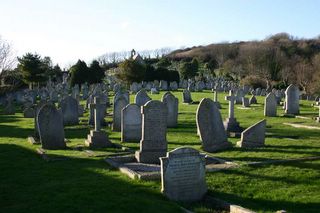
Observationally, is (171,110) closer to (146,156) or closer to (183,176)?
(146,156)

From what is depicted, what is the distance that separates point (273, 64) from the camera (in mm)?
73312

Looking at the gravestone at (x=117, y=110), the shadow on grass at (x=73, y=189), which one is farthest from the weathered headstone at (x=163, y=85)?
the shadow on grass at (x=73, y=189)

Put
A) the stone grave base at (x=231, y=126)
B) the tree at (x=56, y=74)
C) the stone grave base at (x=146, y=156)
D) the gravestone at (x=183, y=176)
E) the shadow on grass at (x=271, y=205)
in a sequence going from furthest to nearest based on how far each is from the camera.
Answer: the tree at (x=56, y=74) < the stone grave base at (x=231, y=126) < the stone grave base at (x=146, y=156) < the gravestone at (x=183, y=176) < the shadow on grass at (x=271, y=205)

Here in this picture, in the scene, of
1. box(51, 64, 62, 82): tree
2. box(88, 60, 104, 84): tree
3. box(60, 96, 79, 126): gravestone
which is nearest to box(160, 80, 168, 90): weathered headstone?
box(88, 60, 104, 84): tree

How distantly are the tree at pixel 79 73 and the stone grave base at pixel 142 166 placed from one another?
46817mm

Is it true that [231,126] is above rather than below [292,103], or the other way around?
below

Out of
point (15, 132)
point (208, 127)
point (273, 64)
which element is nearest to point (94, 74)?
point (273, 64)

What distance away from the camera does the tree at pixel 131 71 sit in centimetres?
5677

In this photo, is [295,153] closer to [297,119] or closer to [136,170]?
[136,170]

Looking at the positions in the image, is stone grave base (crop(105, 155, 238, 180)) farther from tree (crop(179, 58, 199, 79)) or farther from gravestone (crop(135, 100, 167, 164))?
tree (crop(179, 58, 199, 79))

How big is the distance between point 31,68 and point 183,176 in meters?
52.8

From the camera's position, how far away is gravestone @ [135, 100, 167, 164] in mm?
13656

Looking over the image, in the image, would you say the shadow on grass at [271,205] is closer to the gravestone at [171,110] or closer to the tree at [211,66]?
the gravestone at [171,110]

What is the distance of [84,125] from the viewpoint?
23562 millimetres
